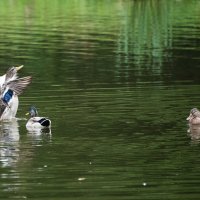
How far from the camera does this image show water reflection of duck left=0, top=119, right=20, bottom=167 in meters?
16.0

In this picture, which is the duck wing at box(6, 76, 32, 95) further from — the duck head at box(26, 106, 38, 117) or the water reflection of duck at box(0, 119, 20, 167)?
the duck head at box(26, 106, 38, 117)

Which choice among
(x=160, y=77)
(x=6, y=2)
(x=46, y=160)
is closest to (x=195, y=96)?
(x=160, y=77)

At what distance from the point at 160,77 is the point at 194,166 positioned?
1134cm

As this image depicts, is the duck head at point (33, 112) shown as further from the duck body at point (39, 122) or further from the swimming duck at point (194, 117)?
the swimming duck at point (194, 117)

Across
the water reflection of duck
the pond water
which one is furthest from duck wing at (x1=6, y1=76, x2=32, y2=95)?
the water reflection of duck

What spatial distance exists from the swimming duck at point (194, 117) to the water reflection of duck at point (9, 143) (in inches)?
125

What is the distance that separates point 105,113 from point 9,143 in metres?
2.88

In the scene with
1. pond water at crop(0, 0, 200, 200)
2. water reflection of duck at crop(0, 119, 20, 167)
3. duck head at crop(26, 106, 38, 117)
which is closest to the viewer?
pond water at crop(0, 0, 200, 200)

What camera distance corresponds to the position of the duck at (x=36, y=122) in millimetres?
18438

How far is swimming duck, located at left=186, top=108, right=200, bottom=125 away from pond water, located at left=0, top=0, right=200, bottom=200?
178mm

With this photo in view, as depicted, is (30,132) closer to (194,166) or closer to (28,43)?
(194,166)

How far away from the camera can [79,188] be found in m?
14.0

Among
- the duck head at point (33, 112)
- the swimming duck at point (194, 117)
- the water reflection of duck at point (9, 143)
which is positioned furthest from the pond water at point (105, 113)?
the duck head at point (33, 112)

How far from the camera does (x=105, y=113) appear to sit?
19.7 meters
